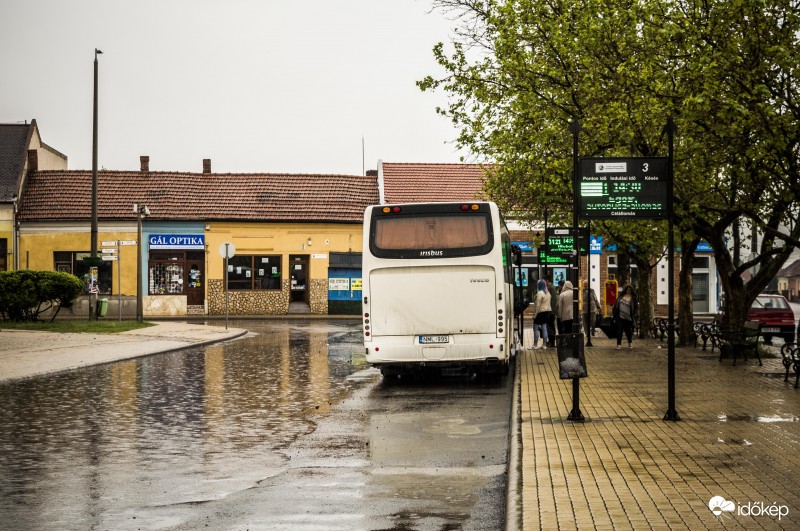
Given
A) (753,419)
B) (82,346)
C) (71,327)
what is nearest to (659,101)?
(753,419)

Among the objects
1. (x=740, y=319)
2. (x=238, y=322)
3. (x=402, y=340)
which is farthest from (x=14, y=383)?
(x=238, y=322)

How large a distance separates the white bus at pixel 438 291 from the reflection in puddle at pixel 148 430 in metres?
1.34

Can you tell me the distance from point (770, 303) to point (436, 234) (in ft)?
68.8

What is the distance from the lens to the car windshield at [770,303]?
35.8 metres

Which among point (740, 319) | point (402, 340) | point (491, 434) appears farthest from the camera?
point (740, 319)

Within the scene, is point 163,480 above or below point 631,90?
below

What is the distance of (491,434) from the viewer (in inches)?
490

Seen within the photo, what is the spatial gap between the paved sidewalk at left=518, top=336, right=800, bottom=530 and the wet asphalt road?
55 cm

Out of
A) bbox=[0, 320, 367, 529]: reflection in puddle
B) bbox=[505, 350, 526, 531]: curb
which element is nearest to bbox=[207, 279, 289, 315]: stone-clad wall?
bbox=[0, 320, 367, 529]: reflection in puddle

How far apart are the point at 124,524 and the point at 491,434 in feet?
18.5

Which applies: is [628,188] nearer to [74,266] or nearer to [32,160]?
[74,266]

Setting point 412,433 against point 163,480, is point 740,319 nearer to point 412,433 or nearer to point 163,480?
point 412,433

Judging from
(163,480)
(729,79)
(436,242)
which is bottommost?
(163,480)

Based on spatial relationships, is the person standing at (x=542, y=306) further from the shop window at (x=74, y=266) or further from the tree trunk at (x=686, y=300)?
the shop window at (x=74, y=266)
